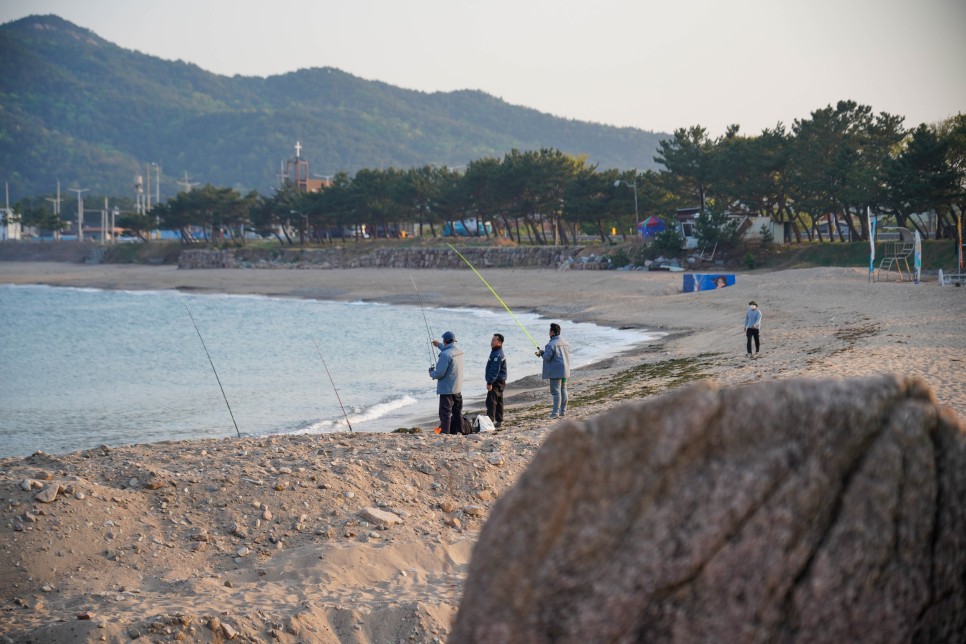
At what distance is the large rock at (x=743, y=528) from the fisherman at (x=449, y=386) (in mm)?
9539

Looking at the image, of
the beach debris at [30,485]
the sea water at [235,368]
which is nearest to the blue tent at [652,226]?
the sea water at [235,368]

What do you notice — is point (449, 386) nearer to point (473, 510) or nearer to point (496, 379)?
point (496, 379)

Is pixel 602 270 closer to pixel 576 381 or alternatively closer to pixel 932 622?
pixel 576 381

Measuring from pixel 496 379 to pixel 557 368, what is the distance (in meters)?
0.95

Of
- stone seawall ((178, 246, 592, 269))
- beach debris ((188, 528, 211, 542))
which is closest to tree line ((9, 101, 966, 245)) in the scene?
stone seawall ((178, 246, 592, 269))

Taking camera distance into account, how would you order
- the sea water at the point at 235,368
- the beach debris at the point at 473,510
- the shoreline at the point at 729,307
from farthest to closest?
the sea water at the point at 235,368
the shoreline at the point at 729,307
the beach debris at the point at 473,510

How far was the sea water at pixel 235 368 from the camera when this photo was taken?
663 inches

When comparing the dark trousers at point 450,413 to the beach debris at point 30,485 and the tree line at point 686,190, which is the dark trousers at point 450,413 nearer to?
the beach debris at point 30,485

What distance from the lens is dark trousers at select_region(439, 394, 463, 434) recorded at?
12.2 metres

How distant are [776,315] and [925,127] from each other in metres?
25.1

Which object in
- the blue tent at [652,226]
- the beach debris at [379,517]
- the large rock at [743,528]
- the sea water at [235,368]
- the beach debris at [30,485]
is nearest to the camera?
the large rock at [743,528]

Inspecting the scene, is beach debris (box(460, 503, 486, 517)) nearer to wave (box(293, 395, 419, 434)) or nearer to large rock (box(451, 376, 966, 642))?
large rock (box(451, 376, 966, 642))

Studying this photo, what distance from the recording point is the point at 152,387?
2242 cm

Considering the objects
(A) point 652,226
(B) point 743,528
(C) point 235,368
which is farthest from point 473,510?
(A) point 652,226
